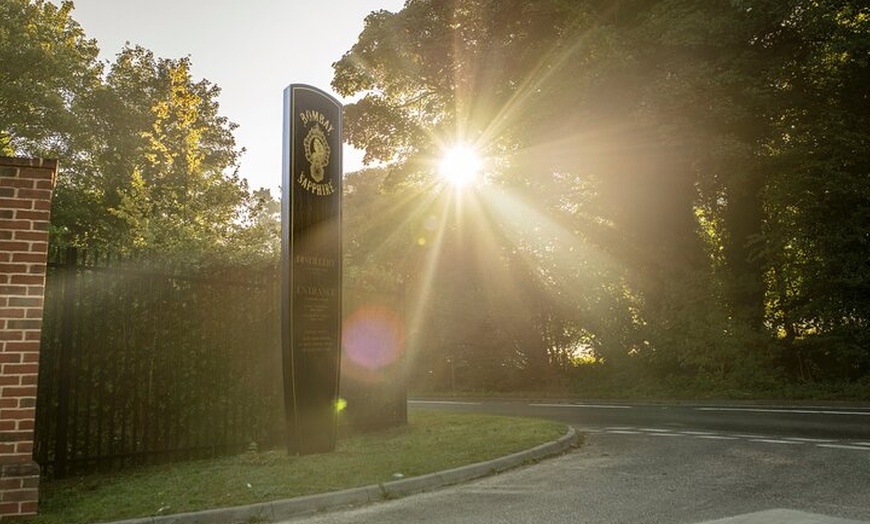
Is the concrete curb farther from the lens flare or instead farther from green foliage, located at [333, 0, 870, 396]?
green foliage, located at [333, 0, 870, 396]

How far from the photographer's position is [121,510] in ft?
18.4

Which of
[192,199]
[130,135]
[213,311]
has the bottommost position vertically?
[213,311]

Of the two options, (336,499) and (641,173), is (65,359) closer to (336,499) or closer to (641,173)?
(336,499)

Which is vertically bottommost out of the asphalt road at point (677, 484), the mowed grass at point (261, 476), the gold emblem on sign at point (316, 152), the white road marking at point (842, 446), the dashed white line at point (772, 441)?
the asphalt road at point (677, 484)

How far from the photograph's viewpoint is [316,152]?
9.18m

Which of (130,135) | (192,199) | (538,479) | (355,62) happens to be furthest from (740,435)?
(130,135)

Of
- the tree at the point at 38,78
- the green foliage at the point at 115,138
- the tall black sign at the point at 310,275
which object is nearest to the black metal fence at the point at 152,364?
the tall black sign at the point at 310,275

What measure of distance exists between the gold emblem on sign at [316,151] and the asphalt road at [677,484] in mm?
4842

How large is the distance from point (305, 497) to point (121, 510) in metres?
1.60

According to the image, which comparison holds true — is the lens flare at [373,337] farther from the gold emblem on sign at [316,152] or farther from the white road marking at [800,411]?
the white road marking at [800,411]

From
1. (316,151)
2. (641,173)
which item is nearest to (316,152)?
(316,151)

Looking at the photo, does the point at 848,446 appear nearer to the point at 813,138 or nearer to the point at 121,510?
the point at 121,510

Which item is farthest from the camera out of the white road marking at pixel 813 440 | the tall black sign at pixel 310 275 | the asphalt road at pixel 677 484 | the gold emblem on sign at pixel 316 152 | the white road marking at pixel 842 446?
the gold emblem on sign at pixel 316 152

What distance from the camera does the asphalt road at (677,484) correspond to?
5352 millimetres
